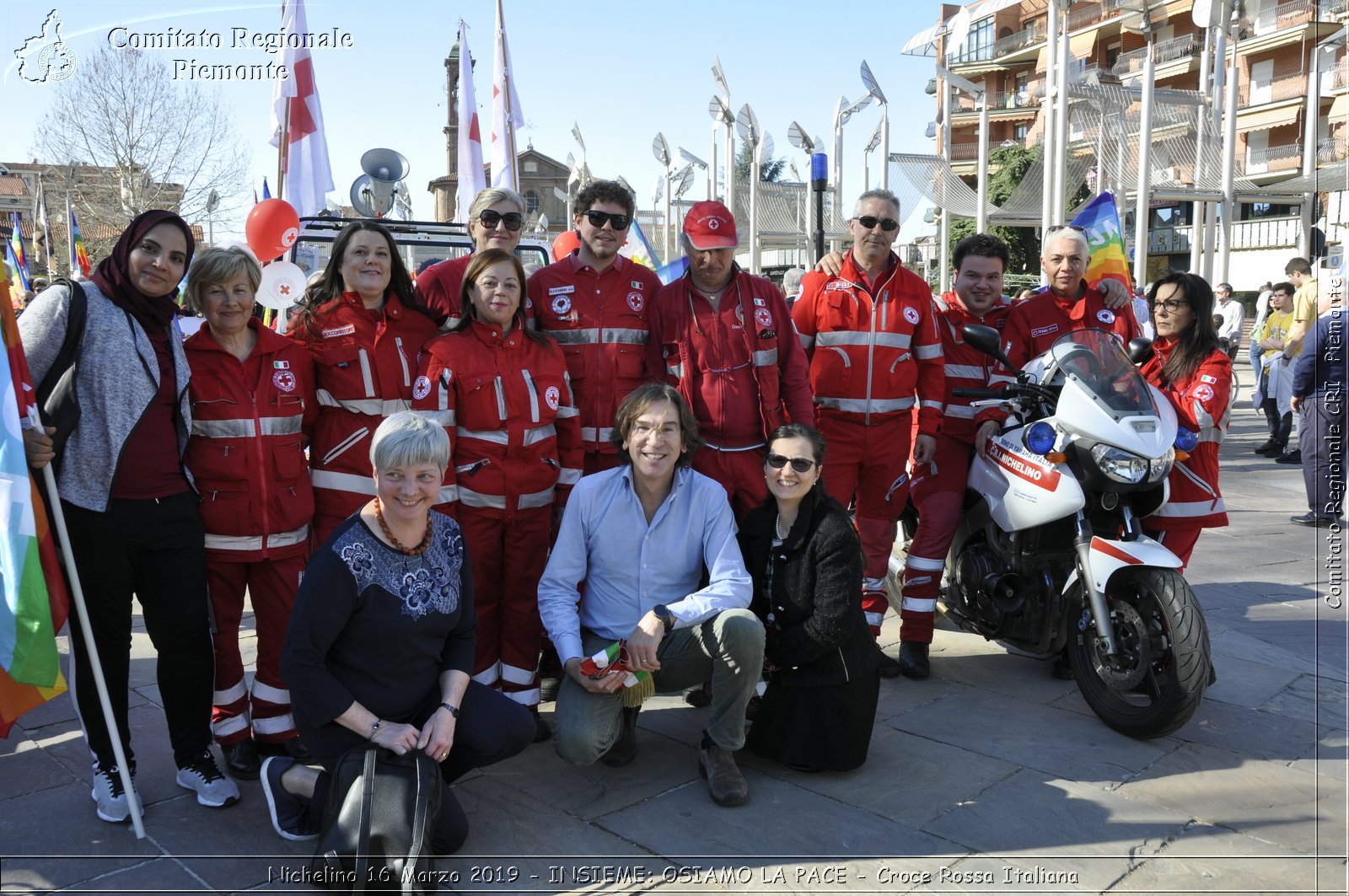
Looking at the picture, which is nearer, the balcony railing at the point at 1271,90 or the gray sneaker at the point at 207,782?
the gray sneaker at the point at 207,782

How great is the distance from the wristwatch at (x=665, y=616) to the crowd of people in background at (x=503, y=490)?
3cm

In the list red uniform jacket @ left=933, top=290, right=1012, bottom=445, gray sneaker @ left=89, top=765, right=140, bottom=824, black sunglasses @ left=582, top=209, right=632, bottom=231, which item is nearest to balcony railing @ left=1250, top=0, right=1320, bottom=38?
red uniform jacket @ left=933, top=290, right=1012, bottom=445

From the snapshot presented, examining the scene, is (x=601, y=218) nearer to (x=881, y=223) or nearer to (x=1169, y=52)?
(x=881, y=223)

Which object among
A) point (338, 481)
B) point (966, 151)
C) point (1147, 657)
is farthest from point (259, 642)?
point (966, 151)

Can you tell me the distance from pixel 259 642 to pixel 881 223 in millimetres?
3177

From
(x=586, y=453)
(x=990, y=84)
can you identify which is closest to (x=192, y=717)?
(x=586, y=453)

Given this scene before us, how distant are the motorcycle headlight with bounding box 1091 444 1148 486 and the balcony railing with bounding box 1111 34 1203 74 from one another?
38871 millimetres

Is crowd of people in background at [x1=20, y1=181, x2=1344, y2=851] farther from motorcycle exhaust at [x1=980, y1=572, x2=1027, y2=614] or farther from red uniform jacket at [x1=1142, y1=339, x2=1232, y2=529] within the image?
motorcycle exhaust at [x1=980, y1=572, x2=1027, y2=614]

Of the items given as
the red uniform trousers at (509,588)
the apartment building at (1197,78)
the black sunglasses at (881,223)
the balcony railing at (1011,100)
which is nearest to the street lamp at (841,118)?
the apartment building at (1197,78)

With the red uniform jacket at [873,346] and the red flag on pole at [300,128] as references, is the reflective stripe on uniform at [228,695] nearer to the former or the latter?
the red uniform jacket at [873,346]

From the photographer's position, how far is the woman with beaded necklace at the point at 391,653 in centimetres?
297

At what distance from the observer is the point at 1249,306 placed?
1473 inches

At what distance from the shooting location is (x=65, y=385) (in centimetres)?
321

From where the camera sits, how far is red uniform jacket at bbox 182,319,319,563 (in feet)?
11.6
